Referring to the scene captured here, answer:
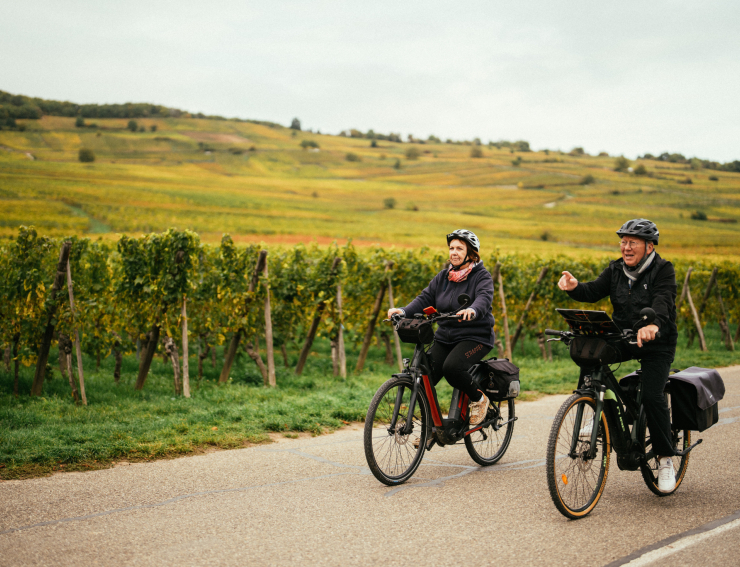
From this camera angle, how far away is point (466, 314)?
206 inches

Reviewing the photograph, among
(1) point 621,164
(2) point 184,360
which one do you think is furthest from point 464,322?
(1) point 621,164

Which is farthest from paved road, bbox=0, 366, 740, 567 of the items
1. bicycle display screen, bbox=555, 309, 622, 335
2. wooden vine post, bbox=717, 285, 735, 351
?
wooden vine post, bbox=717, 285, 735, 351

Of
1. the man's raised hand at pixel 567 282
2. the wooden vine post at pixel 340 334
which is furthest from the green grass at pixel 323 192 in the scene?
the man's raised hand at pixel 567 282

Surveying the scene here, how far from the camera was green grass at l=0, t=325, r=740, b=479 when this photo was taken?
5789 millimetres

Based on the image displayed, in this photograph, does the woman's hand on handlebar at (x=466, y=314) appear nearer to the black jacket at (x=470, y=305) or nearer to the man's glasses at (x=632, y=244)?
the black jacket at (x=470, y=305)

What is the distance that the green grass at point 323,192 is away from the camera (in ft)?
162

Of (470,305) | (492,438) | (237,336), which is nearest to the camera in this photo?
(470,305)

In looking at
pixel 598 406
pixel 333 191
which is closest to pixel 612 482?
pixel 598 406

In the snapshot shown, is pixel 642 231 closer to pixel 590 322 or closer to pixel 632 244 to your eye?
pixel 632 244

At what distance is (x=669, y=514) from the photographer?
4648mm

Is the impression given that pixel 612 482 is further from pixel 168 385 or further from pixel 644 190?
pixel 644 190

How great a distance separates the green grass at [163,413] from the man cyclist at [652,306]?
3698 millimetres

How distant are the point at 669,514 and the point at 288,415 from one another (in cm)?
449

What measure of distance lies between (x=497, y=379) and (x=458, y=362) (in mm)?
663
